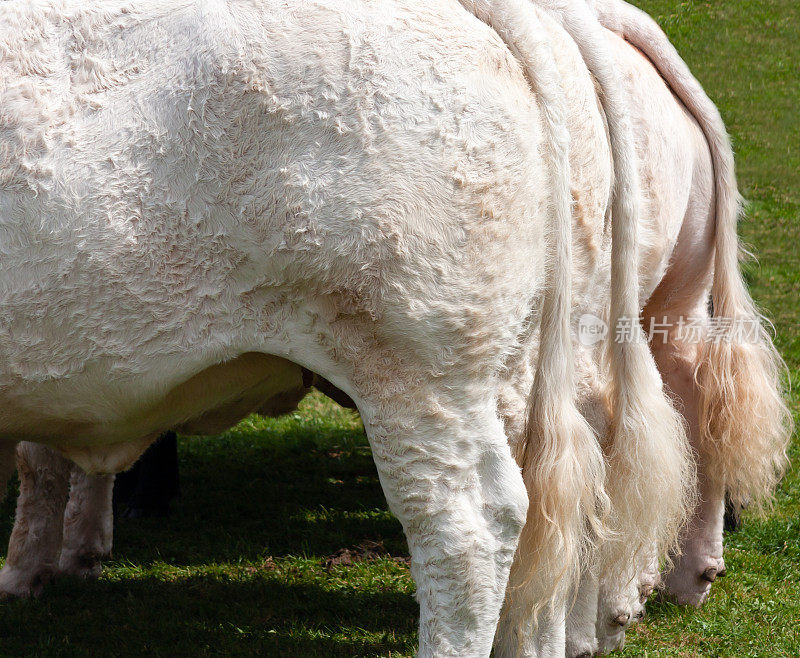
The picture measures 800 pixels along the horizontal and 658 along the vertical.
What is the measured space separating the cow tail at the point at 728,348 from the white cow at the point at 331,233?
1.21 metres

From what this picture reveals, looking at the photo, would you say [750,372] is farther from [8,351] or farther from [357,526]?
[8,351]

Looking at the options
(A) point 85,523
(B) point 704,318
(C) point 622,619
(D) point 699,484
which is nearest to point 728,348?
(B) point 704,318

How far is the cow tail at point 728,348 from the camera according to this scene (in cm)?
357

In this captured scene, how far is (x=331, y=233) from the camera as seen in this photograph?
2270mm

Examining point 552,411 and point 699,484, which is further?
point 699,484

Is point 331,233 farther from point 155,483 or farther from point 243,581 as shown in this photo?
point 155,483

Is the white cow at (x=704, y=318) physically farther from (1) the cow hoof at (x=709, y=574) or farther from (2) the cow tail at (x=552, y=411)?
(2) the cow tail at (x=552, y=411)

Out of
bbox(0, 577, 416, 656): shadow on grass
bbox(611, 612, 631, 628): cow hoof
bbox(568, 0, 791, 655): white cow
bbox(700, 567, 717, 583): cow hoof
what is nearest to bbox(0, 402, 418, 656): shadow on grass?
bbox(0, 577, 416, 656): shadow on grass

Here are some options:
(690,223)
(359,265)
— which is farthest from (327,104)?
(690,223)

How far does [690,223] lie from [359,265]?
1.79 m

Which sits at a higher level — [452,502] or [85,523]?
[452,502]

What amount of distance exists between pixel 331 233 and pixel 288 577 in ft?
7.54

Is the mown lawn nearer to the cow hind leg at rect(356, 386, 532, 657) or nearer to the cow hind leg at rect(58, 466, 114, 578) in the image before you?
the cow hind leg at rect(58, 466, 114, 578)

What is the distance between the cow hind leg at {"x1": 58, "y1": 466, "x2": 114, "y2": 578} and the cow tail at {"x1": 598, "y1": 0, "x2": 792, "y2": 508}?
2432mm
